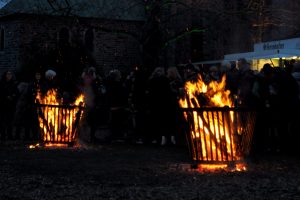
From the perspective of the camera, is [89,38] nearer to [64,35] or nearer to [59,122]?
[64,35]

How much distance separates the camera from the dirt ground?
22.7 feet

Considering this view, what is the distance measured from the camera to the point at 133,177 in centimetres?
820

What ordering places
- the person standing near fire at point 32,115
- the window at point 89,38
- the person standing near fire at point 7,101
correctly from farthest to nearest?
1. the window at point 89,38
2. the person standing near fire at point 7,101
3. the person standing near fire at point 32,115

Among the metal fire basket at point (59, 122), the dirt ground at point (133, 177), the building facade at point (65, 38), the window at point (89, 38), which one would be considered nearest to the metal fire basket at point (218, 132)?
the dirt ground at point (133, 177)

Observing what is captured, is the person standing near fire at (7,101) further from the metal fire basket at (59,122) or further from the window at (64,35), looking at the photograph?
the window at (64,35)

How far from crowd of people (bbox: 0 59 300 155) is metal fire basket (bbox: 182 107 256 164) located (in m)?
1.78

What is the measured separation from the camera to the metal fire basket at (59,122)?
40.1 ft

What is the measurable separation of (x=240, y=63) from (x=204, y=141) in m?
3.82

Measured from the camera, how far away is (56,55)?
98.4 feet

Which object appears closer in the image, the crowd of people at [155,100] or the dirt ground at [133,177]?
the dirt ground at [133,177]

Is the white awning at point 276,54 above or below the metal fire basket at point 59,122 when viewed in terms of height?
above

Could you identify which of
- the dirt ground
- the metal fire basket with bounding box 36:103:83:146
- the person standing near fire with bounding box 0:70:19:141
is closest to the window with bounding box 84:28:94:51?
the person standing near fire with bounding box 0:70:19:141

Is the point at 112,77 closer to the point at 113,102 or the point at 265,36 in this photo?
the point at 113,102

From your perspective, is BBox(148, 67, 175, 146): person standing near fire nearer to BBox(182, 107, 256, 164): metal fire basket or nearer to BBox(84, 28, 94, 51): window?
BBox(182, 107, 256, 164): metal fire basket
